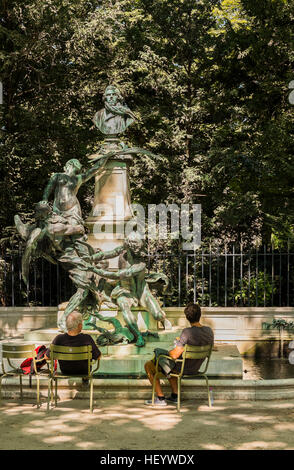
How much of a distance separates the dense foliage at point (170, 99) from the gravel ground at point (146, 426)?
37.0 ft

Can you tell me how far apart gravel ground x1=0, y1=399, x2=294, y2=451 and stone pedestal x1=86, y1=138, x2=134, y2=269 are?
4.69 metres

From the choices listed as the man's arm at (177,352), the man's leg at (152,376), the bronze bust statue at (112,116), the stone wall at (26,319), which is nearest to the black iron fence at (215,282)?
the stone wall at (26,319)

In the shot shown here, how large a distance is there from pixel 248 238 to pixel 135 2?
28.9ft

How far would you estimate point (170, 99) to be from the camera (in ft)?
65.6

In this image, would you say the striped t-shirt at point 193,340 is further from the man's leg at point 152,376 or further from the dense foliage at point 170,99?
the dense foliage at point 170,99

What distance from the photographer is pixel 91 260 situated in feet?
33.2

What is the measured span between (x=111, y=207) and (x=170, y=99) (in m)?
9.05

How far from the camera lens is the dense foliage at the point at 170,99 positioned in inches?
717

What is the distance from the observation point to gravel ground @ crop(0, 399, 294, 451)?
5.32 m

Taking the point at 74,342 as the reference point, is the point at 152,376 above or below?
below

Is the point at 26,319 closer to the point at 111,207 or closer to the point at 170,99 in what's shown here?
the point at 111,207

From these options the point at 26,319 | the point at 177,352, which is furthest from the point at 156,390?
the point at 26,319

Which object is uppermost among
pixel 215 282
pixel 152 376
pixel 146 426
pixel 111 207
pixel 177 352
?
pixel 111 207

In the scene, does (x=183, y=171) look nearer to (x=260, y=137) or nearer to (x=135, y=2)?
(x=260, y=137)
